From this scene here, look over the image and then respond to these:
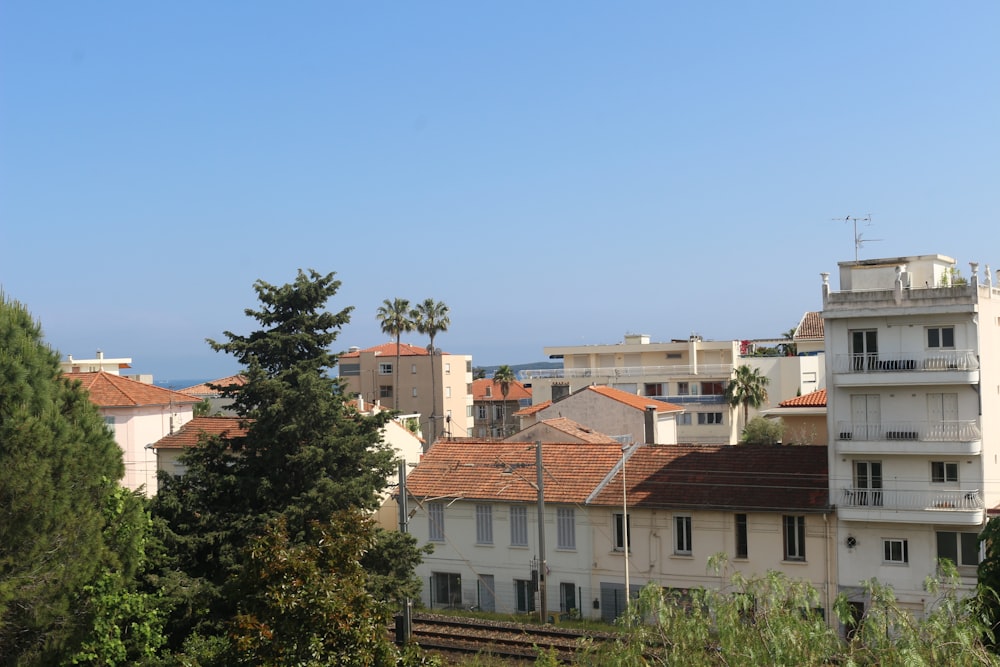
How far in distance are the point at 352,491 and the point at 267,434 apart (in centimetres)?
308

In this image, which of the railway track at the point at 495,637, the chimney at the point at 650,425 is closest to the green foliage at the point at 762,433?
the chimney at the point at 650,425

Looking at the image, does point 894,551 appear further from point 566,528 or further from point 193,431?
point 193,431

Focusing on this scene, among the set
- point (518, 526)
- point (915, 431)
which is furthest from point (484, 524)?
point (915, 431)

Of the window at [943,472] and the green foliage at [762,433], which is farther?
the green foliage at [762,433]

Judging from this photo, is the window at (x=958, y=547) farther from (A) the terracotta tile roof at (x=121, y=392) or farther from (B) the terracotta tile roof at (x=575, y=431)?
(A) the terracotta tile roof at (x=121, y=392)

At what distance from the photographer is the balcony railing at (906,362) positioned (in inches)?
1500

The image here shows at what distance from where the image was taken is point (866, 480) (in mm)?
39406

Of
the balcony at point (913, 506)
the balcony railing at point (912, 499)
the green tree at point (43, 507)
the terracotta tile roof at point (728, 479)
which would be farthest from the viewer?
the terracotta tile roof at point (728, 479)

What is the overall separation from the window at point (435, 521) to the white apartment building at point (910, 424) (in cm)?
1588

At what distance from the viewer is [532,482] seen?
144 ft

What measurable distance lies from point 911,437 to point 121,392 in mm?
41363

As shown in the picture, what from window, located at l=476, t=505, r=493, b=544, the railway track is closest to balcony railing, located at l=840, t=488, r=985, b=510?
the railway track

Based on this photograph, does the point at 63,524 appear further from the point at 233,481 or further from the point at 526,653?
the point at 526,653

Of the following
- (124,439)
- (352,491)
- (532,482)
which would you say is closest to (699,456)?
(532,482)
